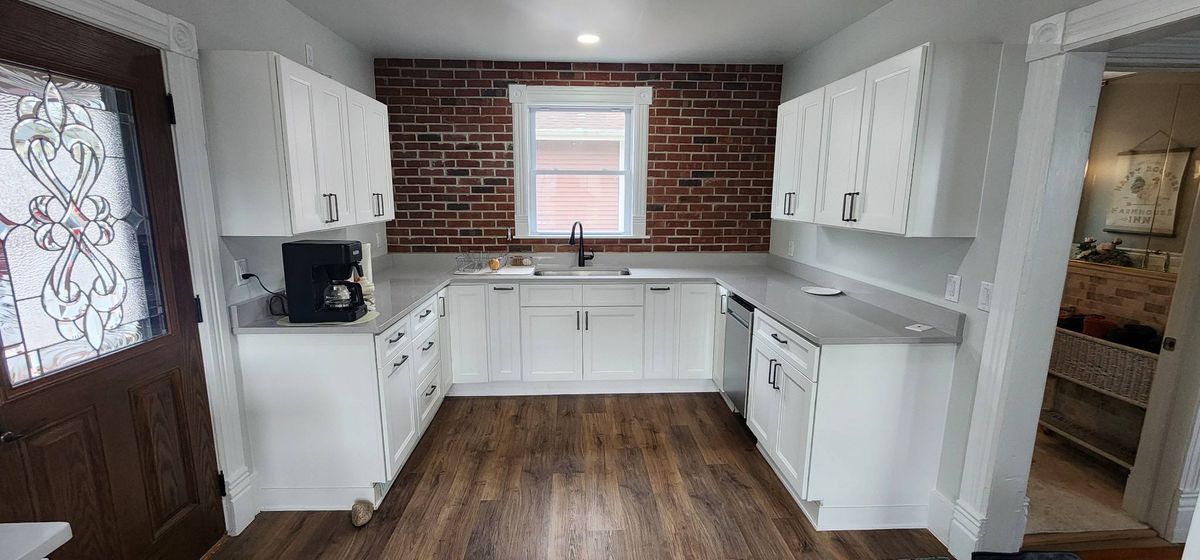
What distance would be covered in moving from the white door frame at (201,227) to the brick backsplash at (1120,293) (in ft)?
14.3

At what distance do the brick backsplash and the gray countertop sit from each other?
57.1 inches

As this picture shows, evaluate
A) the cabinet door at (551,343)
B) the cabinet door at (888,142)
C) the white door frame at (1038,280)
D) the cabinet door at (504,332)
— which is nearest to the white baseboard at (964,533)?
the white door frame at (1038,280)

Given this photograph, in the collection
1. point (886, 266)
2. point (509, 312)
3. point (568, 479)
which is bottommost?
point (568, 479)

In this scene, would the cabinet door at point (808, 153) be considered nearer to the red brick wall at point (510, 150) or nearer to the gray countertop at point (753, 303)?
the gray countertop at point (753, 303)

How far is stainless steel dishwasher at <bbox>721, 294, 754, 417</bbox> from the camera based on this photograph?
288 cm

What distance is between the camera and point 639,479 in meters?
2.58

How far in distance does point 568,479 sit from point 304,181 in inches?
76.8

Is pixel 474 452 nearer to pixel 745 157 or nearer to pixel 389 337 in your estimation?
pixel 389 337

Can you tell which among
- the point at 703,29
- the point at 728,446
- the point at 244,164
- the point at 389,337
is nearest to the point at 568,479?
the point at 728,446

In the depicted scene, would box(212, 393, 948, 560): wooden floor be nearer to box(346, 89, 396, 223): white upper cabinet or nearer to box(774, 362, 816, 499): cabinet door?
box(774, 362, 816, 499): cabinet door

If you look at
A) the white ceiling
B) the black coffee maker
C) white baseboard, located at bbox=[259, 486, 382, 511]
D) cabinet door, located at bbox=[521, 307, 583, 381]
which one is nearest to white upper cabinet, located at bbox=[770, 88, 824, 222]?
the white ceiling

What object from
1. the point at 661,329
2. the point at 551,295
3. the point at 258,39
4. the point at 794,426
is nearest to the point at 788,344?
the point at 794,426

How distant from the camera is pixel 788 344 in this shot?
2.32 meters

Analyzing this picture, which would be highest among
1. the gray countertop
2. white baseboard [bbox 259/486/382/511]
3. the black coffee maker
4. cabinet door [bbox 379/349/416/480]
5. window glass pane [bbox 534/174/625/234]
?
window glass pane [bbox 534/174/625/234]
